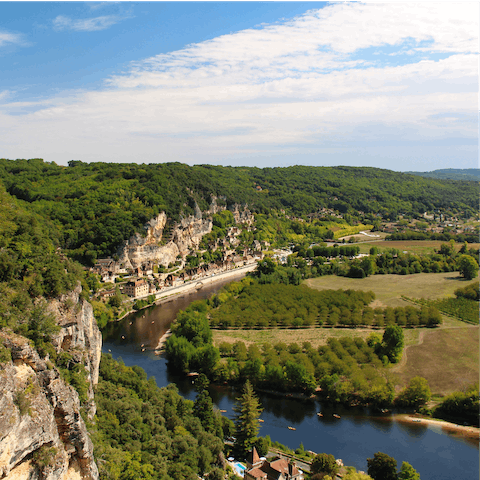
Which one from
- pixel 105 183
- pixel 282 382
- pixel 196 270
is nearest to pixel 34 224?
pixel 282 382

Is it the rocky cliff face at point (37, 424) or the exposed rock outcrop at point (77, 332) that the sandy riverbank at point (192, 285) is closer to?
the exposed rock outcrop at point (77, 332)

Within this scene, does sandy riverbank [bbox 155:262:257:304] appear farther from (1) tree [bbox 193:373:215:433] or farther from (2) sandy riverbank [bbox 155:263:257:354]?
(1) tree [bbox 193:373:215:433]

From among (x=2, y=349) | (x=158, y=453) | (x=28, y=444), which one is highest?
(x=2, y=349)

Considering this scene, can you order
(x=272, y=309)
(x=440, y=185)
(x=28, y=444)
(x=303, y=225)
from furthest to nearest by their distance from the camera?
(x=440, y=185) → (x=303, y=225) → (x=272, y=309) → (x=28, y=444)

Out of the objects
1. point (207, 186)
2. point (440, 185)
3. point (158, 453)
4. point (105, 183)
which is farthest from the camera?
point (440, 185)

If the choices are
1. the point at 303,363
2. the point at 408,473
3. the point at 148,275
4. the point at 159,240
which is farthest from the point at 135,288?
the point at 408,473

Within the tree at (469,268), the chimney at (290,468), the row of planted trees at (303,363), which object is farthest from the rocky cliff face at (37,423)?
the tree at (469,268)

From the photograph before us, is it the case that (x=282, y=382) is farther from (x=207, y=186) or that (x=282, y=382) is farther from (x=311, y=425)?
(x=207, y=186)

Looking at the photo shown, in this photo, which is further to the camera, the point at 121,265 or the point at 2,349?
the point at 121,265

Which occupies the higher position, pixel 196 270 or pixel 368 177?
pixel 368 177
